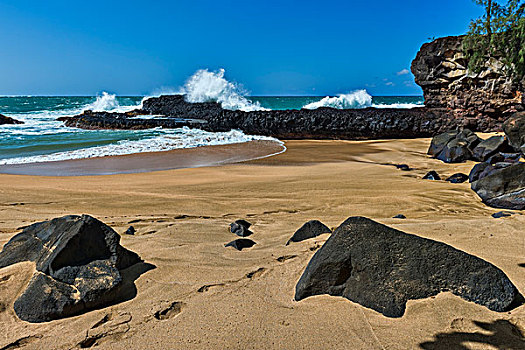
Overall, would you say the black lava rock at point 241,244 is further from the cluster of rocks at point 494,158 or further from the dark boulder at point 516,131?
the dark boulder at point 516,131

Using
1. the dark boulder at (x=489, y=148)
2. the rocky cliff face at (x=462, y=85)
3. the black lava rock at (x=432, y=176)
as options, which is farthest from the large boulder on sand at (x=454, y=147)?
the rocky cliff face at (x=462, y=85)

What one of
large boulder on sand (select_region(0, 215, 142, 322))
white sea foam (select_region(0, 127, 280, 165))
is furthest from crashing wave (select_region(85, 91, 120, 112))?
large boulder on sand (select_region(0, 215, 142, 322))

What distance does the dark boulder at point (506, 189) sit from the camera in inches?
185

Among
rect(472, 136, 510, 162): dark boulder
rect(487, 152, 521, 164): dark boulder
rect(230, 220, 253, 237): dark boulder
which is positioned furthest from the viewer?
rect(472, 136, 510, 162): dark boulder

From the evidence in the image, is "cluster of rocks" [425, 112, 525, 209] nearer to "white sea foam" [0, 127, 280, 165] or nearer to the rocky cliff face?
the rocky cliff face

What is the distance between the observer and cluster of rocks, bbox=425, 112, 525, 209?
486cm

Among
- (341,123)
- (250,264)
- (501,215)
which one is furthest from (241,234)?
Result: (341,123)

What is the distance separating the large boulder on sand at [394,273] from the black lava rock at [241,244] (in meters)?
1.11

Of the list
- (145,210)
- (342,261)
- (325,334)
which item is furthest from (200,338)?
(145,210)

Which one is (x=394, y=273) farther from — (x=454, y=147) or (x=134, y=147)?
(x=134, y=147)

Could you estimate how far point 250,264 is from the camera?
2887 mm

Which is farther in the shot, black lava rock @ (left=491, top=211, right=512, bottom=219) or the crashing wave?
the crashing wave

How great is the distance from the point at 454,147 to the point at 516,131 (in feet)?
4.73

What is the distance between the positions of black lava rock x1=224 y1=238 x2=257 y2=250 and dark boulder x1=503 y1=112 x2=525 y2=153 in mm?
8415
